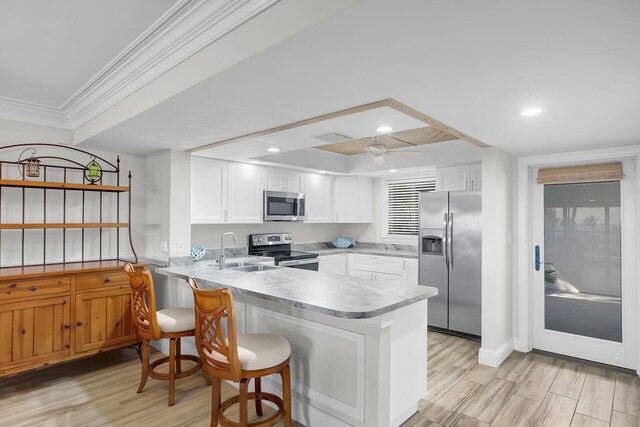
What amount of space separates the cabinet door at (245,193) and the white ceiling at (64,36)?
1968 millimetres

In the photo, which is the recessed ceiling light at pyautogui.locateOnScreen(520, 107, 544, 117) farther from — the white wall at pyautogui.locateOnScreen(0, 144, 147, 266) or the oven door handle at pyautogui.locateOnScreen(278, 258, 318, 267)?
the white wall at pyautogui.locateOnScreen(0, 144, 147, 266)

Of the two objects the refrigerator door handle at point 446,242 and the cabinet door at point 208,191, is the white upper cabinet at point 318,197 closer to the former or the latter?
the cabinet door at point 208,191

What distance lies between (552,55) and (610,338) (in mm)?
3203

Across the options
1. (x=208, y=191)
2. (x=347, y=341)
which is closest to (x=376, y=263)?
(x=208, y=191)

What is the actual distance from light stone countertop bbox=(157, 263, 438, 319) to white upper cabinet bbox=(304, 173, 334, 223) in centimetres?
240

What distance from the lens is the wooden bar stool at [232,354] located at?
1988mm

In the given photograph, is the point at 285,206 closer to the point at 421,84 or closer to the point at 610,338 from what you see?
the point at 421,84

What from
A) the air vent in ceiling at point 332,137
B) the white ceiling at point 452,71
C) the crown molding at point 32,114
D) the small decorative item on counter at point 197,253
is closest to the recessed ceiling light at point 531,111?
the white ceiling at point 452,71

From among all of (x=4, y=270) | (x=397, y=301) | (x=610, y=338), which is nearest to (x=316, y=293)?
(x=397, y=301)

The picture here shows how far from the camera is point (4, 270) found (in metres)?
3.04

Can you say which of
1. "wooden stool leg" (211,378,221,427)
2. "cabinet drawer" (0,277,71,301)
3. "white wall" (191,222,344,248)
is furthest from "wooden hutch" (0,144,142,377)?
"wooden stool leg" (211,378,221,427)

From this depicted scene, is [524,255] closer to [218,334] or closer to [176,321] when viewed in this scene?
[218,334]

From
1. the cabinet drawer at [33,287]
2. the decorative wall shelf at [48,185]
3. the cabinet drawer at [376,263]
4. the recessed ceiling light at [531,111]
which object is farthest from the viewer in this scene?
the cabinet drawer at [376,263]

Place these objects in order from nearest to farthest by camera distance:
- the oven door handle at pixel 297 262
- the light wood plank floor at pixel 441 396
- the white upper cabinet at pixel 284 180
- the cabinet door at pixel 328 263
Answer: the light wood plank floor at pixel 441 396 → the oven door handle at pixel 297 262 → the white upper cabinet at pixel 284 180 → the cabinet door at pixel 328 263
